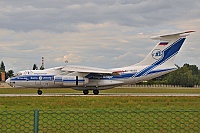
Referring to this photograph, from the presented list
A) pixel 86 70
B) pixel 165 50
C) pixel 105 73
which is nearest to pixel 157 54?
pixel 165 50

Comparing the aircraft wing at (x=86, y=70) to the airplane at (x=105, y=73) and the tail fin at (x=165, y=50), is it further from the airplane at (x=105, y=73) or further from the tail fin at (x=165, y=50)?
the tail fin at (x=165, y=50)

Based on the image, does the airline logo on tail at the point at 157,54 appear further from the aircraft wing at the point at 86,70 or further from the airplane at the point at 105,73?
the aircraft wing at the point at 86,70

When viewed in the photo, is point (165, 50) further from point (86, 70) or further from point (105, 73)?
point (86, 70)

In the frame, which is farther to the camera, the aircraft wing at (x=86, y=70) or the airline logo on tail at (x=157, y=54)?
the airline logo on tail at (x=157, y=54)

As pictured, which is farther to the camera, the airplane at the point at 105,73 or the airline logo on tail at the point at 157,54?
the airline logo on tail at the point at 157,54

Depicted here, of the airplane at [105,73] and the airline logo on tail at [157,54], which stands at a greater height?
the airline logo on tail at [157,54]

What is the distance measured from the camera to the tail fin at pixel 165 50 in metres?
41.9

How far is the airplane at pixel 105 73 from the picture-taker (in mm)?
40969

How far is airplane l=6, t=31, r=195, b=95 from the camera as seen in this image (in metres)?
41.0

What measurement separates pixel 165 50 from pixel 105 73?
7.04 meters

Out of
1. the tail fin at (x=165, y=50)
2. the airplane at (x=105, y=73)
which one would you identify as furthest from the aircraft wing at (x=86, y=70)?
the tail fin at (x=165, y=50)

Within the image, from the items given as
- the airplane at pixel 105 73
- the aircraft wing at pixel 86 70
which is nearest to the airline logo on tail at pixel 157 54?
the airplane at pixel 105 73

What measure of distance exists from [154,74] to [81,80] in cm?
777

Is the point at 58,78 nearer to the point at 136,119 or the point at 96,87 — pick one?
the point at 96,87
